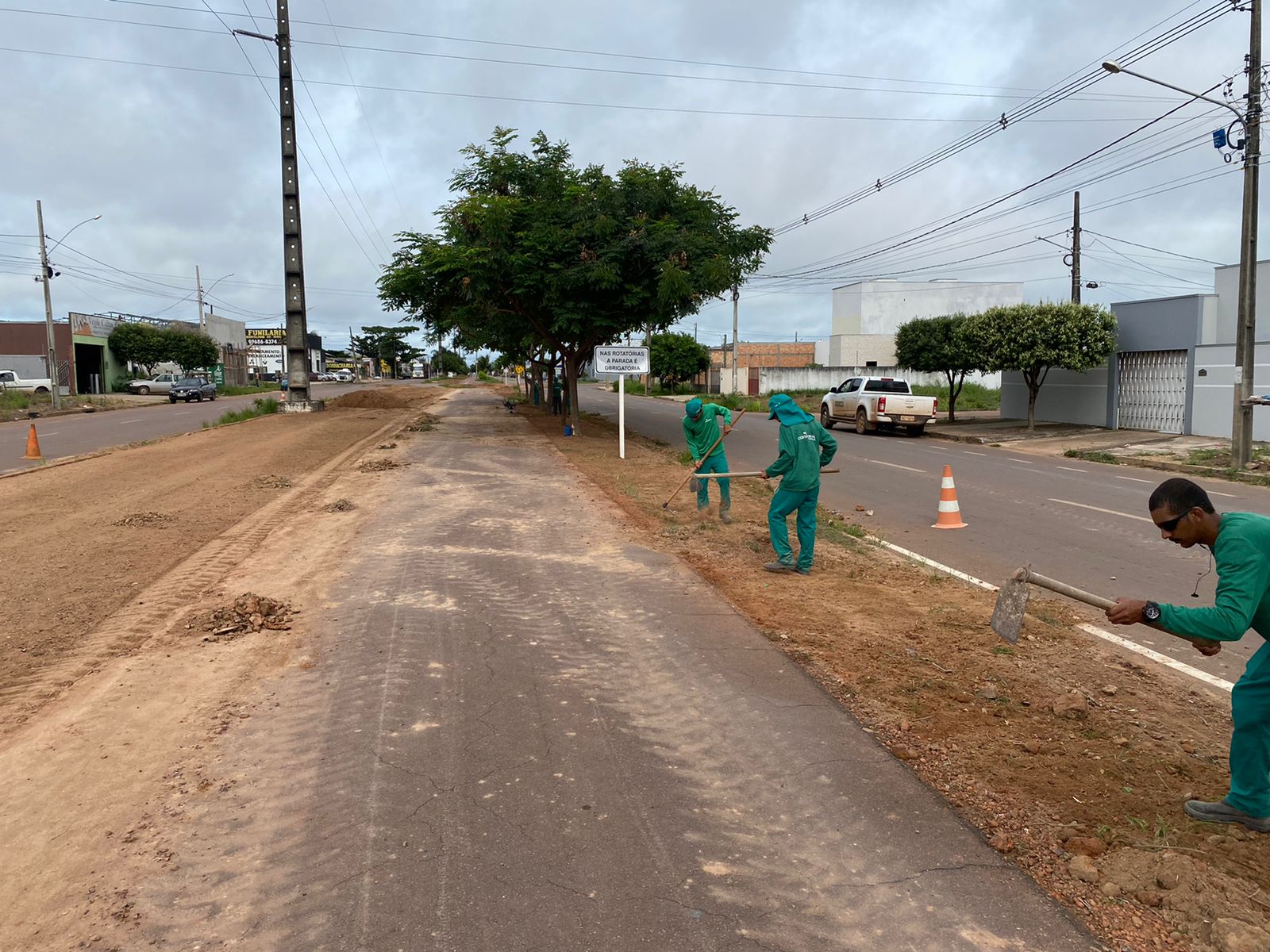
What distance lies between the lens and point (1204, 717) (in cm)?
460

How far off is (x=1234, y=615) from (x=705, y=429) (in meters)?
7.90

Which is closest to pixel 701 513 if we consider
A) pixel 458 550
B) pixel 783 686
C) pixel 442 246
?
pixel 458 550

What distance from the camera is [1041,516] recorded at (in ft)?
37.0

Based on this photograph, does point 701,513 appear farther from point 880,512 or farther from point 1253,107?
point 1253,107

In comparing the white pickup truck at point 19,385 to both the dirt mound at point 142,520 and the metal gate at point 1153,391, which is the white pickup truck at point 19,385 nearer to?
the dirt mound at point 142,520

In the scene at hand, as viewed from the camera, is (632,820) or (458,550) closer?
(632,820)

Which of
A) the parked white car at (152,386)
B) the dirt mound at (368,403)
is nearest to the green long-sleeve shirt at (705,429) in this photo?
the dirt mound at (368,403)

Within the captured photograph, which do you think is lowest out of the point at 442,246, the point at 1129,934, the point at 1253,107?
the point at 1129,934

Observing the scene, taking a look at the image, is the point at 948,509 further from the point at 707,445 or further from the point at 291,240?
the point at 291,240

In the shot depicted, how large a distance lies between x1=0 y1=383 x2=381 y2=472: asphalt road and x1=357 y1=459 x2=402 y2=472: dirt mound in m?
6.61

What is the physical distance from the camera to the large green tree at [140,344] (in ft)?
201

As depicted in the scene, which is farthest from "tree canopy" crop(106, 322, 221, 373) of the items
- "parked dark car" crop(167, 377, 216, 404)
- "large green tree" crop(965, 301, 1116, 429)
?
"large green tree" crop(965, 301, 1116, 429)

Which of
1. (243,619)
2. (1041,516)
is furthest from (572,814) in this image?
(1041,516)

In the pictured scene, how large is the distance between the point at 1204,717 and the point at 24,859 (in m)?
5.49
